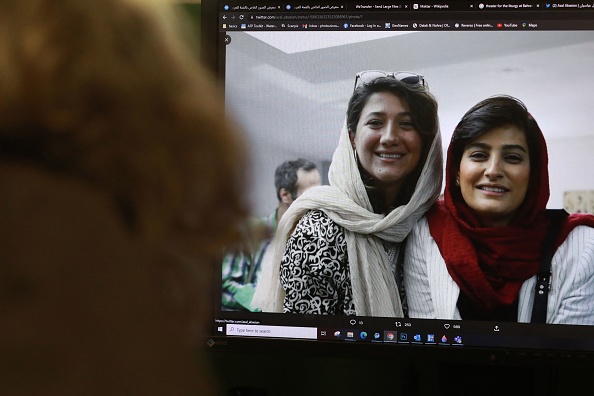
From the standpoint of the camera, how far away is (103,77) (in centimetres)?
29

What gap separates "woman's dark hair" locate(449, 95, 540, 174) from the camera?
106cm

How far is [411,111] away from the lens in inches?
42.4

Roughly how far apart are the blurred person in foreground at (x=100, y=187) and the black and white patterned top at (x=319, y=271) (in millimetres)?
755

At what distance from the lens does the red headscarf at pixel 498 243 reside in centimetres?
105

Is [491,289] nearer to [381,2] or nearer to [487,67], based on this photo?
[487,67]

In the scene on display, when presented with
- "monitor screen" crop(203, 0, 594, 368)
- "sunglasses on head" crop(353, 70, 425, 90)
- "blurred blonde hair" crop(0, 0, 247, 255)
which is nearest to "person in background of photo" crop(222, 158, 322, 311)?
"monitor screen" crop(203, 0, 594, 368)

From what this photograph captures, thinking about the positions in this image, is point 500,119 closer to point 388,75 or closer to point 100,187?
point 388,75

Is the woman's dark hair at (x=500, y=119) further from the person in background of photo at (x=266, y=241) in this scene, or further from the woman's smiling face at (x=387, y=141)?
the person in background of photo at (x=266, y=241)

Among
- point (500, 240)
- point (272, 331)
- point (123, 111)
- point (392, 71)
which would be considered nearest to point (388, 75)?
point (392, 71)

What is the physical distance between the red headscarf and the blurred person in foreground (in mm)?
785

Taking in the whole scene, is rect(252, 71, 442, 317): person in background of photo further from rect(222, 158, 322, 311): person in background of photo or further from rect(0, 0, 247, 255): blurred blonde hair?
rect(0, 0, 247, 255): blurred blonde hair

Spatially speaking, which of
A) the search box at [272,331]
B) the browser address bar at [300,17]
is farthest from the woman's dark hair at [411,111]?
the search box at [272,331]

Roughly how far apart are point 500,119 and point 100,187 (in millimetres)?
855

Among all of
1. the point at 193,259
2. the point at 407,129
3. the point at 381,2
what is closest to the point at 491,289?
the point at 407,129
